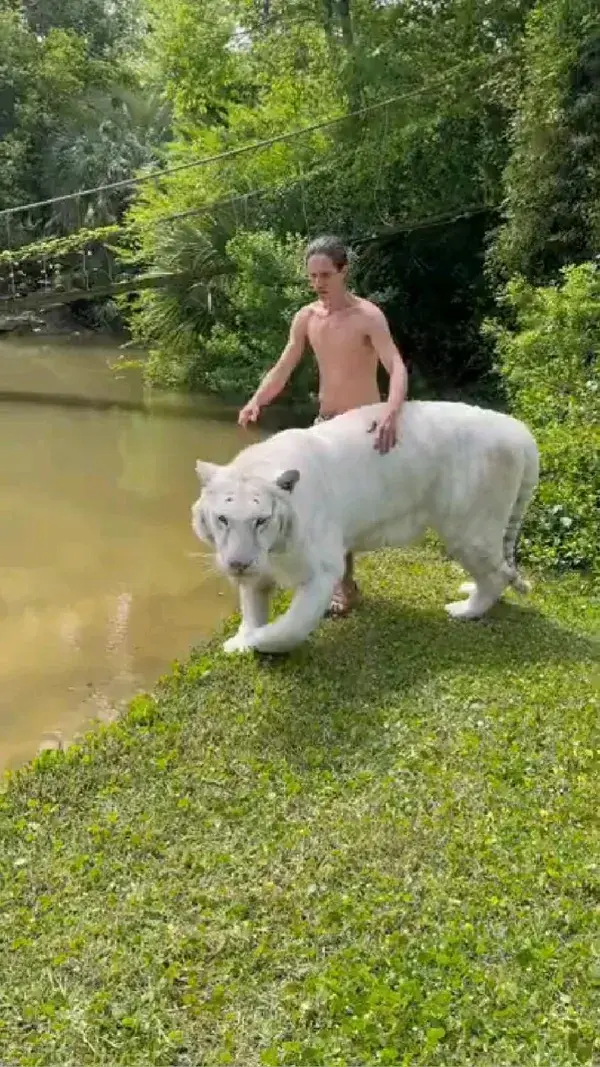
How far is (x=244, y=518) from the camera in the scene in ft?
14.9

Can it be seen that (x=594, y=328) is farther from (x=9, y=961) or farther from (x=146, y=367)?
(x=146, y=367)

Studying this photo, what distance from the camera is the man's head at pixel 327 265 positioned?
5.26 meters

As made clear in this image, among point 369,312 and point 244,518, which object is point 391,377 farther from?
point 244,518

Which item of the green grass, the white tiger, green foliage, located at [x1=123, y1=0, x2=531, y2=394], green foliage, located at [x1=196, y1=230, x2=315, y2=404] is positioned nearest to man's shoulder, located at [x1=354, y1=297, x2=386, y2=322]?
the white tiger

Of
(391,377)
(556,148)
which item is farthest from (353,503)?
(556,148)

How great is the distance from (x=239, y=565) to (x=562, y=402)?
5064 mm

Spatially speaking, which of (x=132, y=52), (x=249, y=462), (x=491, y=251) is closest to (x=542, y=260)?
(x=491, y=251)

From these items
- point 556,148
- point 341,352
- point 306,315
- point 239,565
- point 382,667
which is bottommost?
point 382,667

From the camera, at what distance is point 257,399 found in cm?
568

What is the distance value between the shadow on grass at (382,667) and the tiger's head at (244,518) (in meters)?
0.63

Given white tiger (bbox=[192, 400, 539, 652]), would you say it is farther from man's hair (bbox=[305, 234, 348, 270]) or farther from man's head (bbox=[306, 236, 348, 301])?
man's hair (bbox=[305, 234, 348, 270])

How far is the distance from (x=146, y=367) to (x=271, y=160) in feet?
12.6

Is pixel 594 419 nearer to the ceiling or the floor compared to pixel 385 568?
nearer to the ceiling

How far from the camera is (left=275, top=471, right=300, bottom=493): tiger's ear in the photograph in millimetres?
4656
